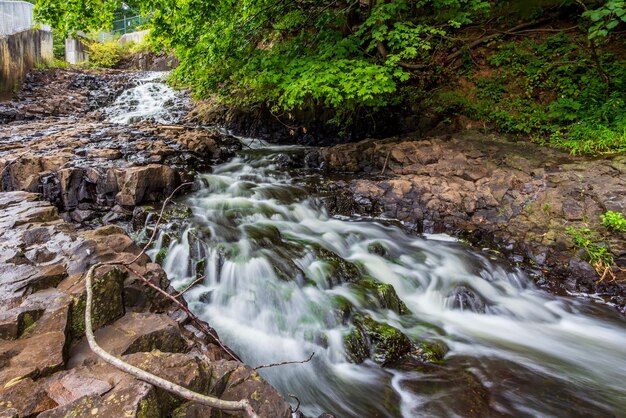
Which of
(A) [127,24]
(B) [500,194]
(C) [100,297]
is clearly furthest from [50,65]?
(B) [500,194]

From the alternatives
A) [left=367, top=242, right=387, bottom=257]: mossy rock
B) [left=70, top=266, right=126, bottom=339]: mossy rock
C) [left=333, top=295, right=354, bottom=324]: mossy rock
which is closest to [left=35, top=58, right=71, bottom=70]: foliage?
[left=367, top=242, right=387, bottom=257]: mossy rock

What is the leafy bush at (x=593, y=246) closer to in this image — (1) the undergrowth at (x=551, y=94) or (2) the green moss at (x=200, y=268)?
(1) the undergrowth at (x=551, y=94)

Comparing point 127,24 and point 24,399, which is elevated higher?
point 127,24

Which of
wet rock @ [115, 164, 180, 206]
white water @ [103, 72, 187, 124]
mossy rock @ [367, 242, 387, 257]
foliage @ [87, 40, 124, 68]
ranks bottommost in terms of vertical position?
mossy rock @ [367, 242, 387, 257]

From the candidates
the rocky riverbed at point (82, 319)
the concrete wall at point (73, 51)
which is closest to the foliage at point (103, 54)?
the concrete wall at point (73, 51)

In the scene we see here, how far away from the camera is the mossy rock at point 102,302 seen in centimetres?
210

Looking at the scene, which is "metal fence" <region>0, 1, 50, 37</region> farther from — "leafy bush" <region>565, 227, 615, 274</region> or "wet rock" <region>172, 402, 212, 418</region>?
"leafy bush" <region>565, 227, 615, 274</region>

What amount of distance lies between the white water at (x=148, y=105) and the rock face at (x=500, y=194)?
8923mm

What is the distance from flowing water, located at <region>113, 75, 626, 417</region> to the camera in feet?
9.77

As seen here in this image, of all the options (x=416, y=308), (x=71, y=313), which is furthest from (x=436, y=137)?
(x=71, y=313)

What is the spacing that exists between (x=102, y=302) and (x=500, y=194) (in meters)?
5.77

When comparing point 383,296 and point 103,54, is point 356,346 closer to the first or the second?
point 383,296

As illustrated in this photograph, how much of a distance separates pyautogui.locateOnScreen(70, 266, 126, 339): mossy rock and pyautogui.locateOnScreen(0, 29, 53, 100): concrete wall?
14508mm

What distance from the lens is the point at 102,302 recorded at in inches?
87.0
